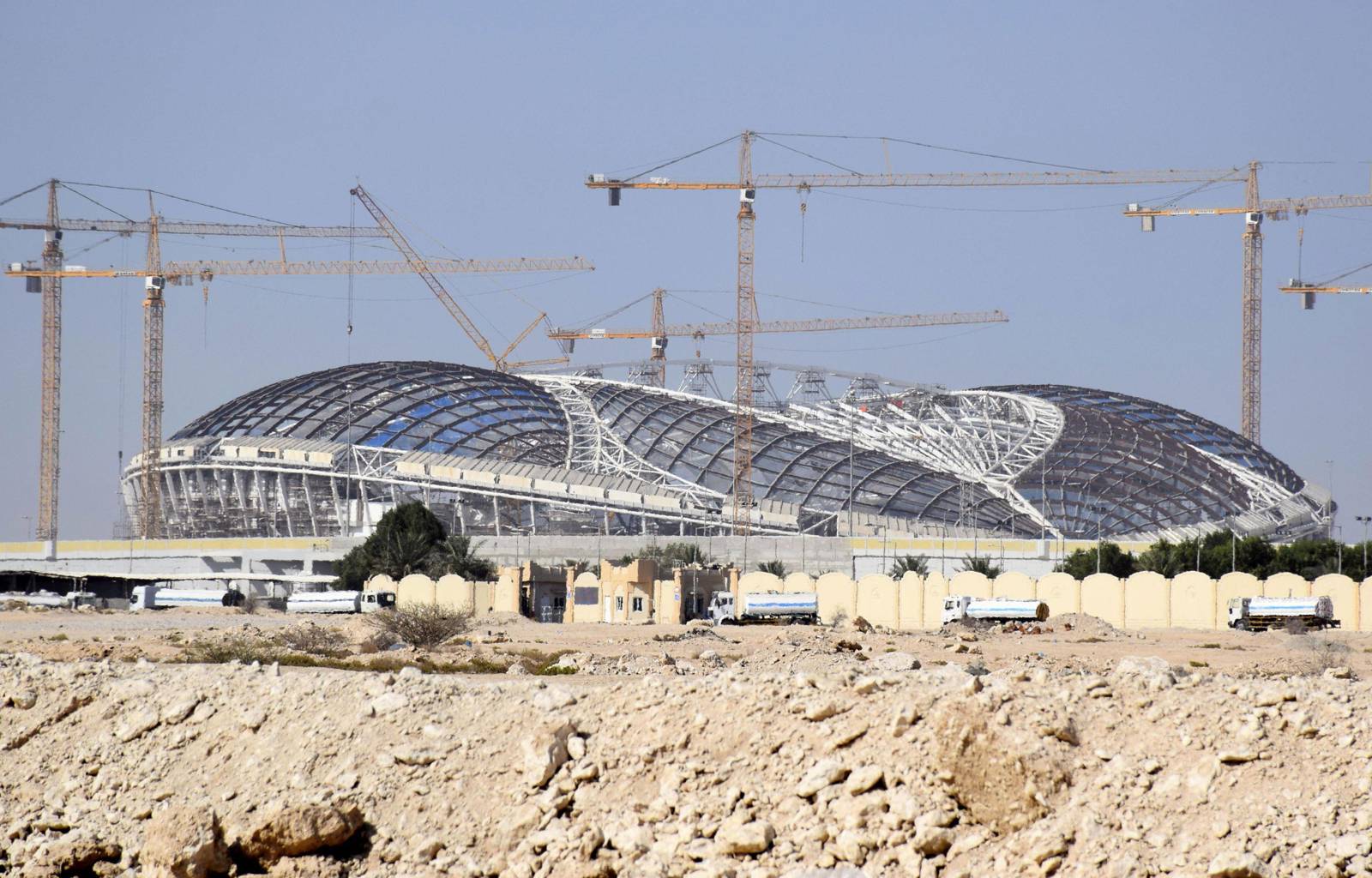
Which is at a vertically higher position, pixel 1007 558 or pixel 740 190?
pixel 740 190

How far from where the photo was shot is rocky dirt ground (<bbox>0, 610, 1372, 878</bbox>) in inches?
535

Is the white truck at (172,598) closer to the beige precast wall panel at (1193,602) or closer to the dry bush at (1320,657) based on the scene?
the beige precast wall panel at (1193,602)

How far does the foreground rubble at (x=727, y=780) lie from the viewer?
1355cm

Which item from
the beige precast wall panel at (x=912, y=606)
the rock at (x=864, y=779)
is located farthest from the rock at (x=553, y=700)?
the beige precast wall panel at (x=912, y=606)

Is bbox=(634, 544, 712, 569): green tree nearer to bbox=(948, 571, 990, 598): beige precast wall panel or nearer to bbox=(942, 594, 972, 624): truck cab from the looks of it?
bbox=(948, 571, 990, 598): beige precast wall panel

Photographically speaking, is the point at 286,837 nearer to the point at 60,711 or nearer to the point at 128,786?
the point at 128,786

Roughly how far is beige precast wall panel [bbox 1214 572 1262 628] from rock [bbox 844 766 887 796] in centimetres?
4133

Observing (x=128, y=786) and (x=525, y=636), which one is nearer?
(x=128, y=786)

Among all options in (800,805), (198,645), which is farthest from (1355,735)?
(198,645)

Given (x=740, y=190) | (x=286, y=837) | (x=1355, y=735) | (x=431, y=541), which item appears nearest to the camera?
(x=1355, y=735)

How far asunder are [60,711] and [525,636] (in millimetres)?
24645

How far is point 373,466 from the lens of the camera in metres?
94.8

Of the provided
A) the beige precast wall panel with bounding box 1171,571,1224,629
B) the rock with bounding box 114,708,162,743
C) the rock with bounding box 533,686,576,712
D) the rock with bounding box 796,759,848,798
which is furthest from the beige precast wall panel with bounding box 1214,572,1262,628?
the rock with bounding box 796,759,848,798

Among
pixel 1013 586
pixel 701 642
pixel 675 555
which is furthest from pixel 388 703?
pixel 675 555
